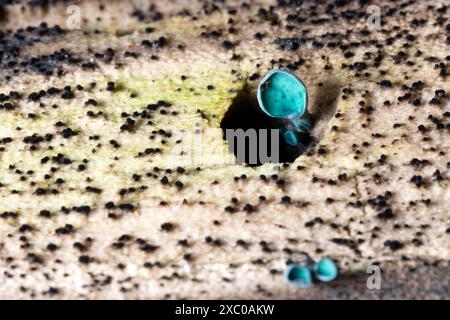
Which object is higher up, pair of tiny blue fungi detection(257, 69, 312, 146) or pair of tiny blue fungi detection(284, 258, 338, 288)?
pair of tiny blue fungi detection(257, 69, 312, 146)

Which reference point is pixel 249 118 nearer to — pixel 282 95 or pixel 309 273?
pixel 282 95

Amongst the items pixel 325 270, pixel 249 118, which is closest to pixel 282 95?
pixel 249 118

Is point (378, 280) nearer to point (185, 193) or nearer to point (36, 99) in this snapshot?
point (185, 193)

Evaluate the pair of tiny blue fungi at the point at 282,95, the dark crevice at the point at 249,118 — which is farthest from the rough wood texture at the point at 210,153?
the pair of tiny blue fungi at the point at 282,95

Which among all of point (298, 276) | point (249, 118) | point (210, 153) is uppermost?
point (249, 118)

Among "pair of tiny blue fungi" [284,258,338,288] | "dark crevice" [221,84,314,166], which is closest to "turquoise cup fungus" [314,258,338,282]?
"pair of tiny blue fungi" [284,258,338,288]

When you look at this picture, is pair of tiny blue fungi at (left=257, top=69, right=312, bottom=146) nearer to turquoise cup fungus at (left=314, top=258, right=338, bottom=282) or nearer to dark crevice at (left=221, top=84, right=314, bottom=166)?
dark crevice at (left=221, top=84, right=314, bottom=166)

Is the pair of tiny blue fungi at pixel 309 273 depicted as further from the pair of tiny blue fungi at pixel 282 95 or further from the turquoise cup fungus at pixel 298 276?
the pair of tiny blue fungi at pixel 282 95

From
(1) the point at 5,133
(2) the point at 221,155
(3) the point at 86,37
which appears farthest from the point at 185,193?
(3) the point at 86,37
